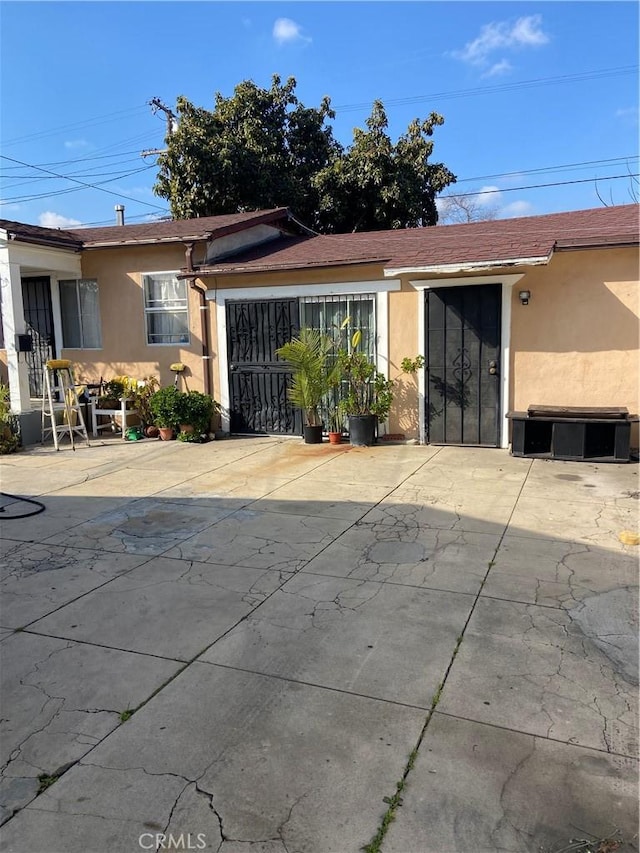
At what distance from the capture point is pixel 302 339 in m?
9.08

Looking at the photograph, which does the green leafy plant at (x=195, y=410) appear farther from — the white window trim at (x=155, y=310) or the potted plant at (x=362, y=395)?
the potted plant at (x=362, y=395)

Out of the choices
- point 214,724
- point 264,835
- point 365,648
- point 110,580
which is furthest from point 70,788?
point 110,580

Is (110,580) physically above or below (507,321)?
below

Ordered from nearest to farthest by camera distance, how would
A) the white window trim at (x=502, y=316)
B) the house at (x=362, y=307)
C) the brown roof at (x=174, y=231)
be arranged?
the house at (x=362, y=307), the white window trim at (x=502, y=316), the brown roof at (x=174, y=231)

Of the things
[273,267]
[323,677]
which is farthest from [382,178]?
[323,677]

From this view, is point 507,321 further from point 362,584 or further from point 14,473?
point 14,473

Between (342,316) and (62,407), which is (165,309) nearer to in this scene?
(62,407)

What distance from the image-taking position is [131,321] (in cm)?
1087

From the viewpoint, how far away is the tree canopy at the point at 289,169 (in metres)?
16.6

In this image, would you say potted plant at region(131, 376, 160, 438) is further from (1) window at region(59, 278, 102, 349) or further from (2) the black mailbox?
(2) the black mailbox

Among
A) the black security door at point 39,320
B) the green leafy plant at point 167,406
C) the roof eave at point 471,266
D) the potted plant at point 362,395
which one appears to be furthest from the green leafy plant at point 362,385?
the black security door at point 39,320

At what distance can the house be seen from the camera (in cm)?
791

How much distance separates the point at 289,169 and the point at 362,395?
37.0 ft

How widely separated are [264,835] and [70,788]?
781 millimetres
